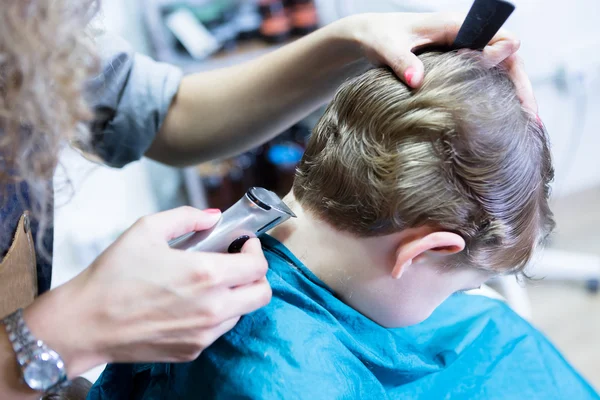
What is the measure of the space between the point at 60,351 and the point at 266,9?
5.58 feet

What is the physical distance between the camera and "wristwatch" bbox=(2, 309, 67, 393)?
585 millimetres

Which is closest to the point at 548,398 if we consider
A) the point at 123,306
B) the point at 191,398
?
the point at 191,398

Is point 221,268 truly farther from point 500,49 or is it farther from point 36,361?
point 500,49

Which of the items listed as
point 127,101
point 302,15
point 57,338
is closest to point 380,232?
point 57,338

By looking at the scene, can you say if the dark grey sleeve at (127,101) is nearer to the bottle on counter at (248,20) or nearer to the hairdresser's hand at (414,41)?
the hairdresser's hand at (414,41)

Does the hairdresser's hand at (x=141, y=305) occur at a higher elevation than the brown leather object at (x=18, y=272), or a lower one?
higher

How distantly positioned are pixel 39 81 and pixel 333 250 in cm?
45

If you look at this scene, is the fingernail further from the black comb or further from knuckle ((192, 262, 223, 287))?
knuckle ((192, 262, 223, 287))

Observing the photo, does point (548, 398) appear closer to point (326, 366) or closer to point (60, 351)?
point (326, 366)

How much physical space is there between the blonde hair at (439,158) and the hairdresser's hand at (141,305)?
0.71ft

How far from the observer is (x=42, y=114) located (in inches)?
20.9

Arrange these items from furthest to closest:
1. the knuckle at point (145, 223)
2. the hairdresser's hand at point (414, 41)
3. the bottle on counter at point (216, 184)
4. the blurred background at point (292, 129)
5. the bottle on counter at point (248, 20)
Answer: the bottle on counter at point (216, 184)
the bottle on counter at point (248, 20)
the blurred background at point (292, 129)
the hairdresser's hand at point (414, 41)
the knuckle at point (145, 223)

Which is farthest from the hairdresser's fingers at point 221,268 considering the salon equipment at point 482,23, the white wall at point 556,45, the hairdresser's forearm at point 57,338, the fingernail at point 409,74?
the white wall at point 556,45

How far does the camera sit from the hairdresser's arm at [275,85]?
2.62 ft
